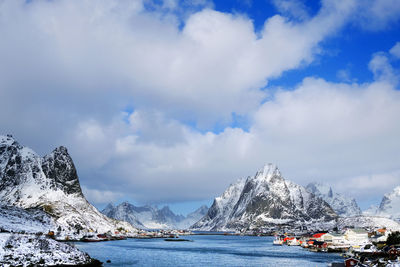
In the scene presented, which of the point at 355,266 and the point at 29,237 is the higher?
the point at 29,237

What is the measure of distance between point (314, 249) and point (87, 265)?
13232 cm

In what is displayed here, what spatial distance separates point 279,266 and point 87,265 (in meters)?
59.1

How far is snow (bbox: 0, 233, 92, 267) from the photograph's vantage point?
302 ft

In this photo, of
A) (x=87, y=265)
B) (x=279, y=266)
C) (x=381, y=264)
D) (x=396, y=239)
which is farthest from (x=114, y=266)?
(x=396, y=239)

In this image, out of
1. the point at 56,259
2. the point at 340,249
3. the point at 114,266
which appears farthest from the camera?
the point at 340,249

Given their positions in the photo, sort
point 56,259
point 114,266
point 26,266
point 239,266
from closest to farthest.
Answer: point 26,266
point 56,259
point 114,266
point 239,266

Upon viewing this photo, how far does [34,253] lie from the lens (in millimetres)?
96312

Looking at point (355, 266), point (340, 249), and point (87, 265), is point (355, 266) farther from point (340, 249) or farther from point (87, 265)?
point (340, 249)

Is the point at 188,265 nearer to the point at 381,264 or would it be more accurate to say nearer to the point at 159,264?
the point at 159,264

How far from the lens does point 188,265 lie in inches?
4825

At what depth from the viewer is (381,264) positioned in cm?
10081

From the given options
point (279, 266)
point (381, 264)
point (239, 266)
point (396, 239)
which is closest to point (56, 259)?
point (239, 266)

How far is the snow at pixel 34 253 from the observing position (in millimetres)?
91938

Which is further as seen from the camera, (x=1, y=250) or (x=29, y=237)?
(x=29, y=237)
